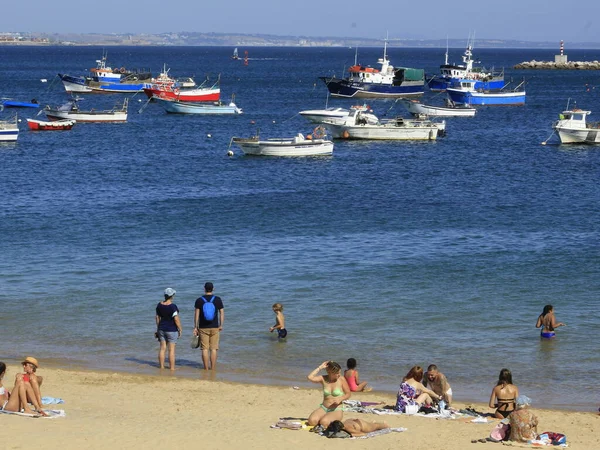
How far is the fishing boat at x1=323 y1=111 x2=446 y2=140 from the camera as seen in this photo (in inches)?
2579

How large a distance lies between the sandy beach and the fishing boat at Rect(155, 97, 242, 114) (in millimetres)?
68962

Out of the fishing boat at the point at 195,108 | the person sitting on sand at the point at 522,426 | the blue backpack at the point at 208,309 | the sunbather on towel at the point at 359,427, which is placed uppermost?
the blue backpack at the point at 208,309

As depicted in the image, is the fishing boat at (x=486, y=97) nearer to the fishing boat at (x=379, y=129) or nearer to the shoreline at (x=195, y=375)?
the fishing boat at (x=379, y=129)

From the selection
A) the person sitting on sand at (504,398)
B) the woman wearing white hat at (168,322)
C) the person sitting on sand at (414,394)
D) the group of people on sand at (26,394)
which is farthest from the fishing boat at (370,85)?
the group of people on sand at (26,394)

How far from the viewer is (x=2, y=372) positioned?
15.6 m

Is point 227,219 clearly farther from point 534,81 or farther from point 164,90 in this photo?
point 534,81

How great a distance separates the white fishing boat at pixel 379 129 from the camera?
215 feet

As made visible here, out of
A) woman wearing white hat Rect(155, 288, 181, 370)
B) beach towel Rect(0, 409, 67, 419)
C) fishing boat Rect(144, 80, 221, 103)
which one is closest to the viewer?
beach towel Rect(0, 409, 67, 419)

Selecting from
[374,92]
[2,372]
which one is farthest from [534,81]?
[2,372]

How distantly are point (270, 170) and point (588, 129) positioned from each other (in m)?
21.4

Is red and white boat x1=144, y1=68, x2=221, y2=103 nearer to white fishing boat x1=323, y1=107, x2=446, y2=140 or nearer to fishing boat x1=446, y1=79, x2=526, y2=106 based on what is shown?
fishing boat x1=446, y1=79, x2=526, y2=106

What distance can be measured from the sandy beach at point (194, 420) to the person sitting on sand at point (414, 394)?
293 millimetres

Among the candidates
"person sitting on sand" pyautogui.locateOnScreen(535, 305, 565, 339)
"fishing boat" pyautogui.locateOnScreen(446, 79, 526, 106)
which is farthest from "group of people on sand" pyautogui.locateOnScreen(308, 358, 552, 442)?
"fishing boat" pyautogui.locateOnScreen(446, 79, 526, 106)

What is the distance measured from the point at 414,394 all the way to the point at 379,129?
164 feet
